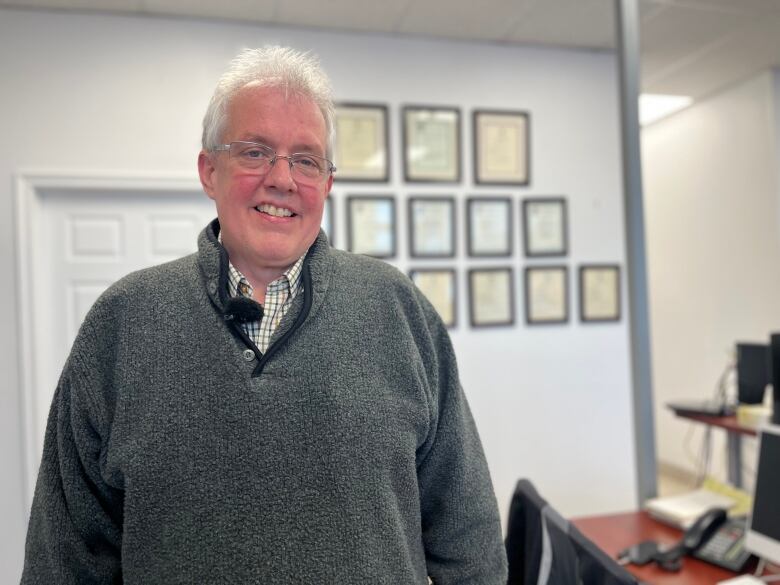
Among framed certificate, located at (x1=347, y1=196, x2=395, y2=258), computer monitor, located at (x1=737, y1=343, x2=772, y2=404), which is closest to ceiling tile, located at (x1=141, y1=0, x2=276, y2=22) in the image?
framed certificate, located at (x1=347, y1=196, x2=395, y2=258)

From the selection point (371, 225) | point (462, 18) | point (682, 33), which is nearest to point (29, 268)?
point (371, 225)

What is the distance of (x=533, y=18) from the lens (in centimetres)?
276

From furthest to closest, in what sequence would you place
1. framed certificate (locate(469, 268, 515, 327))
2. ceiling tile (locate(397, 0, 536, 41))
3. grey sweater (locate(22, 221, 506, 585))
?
1. framed certificate (locate(469, 268, 515, 327))
2. ceiling tile (locate(397, 0, 536, 41))
3. grey sweater (locate(22, 221, 506, 585))

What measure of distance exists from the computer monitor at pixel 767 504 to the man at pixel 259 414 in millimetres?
886

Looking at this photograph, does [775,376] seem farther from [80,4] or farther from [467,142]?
[80,4]

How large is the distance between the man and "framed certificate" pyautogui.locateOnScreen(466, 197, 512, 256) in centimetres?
202

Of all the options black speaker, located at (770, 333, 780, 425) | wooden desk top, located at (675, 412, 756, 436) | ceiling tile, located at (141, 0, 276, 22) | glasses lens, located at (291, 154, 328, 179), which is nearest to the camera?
glasses lens, located at (291, 154, 328, 179)

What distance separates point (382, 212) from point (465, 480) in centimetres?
198

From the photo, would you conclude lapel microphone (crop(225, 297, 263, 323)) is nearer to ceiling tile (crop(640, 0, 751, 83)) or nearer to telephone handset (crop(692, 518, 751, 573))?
telephone handset (crop(692, 518, 751, 573))

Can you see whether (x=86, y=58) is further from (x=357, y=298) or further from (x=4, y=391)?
(x=357, y=298)

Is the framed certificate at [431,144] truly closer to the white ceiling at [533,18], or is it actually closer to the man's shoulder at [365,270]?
the white ceiling at [533,18]

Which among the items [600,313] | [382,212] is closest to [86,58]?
[382,212]

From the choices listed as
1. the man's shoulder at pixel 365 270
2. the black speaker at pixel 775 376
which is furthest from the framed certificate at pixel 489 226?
the man's shoulder at pixel 365 270

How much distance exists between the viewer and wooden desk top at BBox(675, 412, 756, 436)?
239 cm
